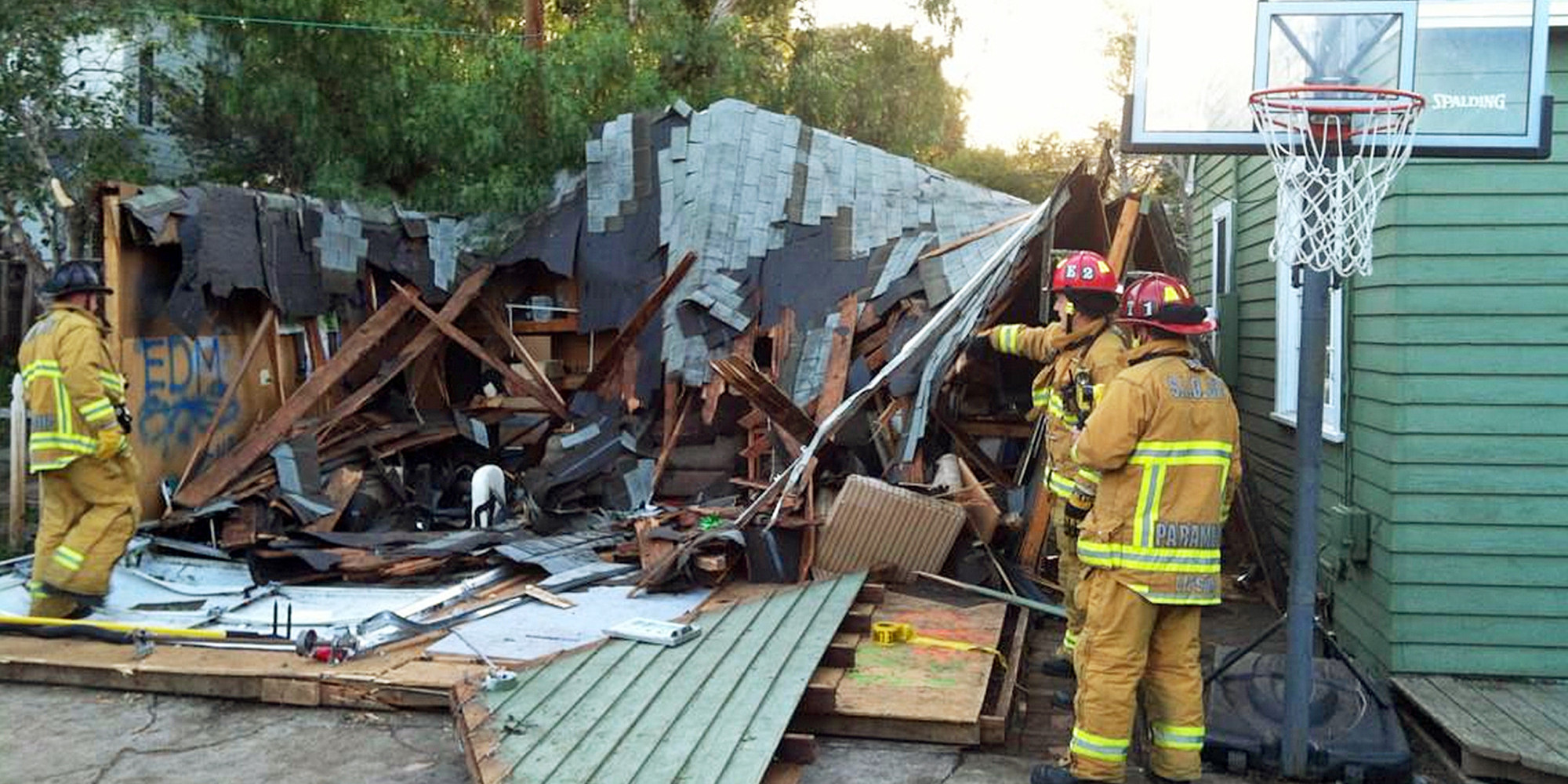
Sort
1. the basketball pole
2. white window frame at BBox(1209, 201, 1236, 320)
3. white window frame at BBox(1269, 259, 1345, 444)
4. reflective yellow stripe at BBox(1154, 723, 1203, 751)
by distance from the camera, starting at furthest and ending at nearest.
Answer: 1. white window frame at BBox(1209, 201, 1236, 320)
2. white window frame at BBox(1269, 259, 1345, 444)
3. the basketball pole
4. reflective yellow stripe at BBox(1154, 723, 1203, 751)

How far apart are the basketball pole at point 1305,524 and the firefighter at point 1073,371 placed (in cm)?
100

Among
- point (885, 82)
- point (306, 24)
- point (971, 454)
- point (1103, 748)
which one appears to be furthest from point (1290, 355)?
point (885, 82)

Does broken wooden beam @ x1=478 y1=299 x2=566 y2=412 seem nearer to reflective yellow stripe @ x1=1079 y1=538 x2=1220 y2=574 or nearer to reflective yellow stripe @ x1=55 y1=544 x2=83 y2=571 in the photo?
reflective yellow stripe @ x1=55 y1=544 x2=83 y2=571

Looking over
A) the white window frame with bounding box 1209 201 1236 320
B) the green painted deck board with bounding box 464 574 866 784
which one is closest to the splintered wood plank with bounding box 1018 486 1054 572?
the green painted deck board with bounding box 464 574 866 784

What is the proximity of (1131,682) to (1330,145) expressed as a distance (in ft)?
7.78

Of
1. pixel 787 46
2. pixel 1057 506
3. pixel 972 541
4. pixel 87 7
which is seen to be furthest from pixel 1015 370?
pixel 787 46

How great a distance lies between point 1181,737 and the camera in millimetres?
5012

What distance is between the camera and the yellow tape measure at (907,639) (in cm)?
660

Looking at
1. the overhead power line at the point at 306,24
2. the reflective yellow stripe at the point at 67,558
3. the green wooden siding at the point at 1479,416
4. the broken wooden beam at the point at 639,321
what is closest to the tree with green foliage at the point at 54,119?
the overhead power line at the point at 306,24

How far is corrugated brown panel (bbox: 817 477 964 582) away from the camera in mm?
7742

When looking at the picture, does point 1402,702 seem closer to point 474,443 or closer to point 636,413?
point 636,413

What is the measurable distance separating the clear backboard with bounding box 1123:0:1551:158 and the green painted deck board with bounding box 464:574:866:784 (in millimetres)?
2808

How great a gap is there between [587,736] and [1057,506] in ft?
9.41

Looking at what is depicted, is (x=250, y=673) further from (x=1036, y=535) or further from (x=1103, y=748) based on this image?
(x=1036, y=535)
